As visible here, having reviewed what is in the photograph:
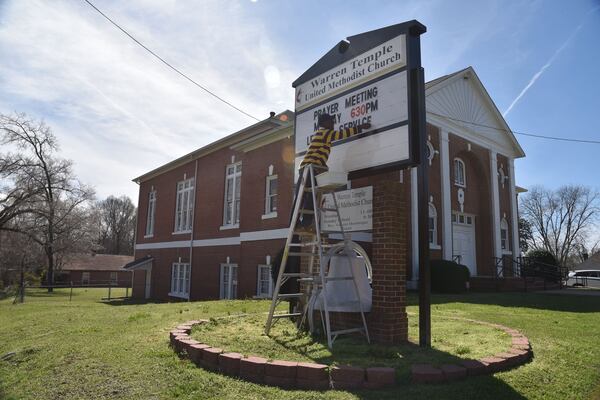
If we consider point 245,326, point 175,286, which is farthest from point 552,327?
point 175,286

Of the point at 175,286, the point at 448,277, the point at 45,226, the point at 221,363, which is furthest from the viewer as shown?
the point at 45,226

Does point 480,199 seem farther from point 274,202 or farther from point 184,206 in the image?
point 184,206

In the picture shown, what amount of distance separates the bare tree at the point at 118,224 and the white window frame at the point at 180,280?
54.0m

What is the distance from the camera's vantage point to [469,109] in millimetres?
21750

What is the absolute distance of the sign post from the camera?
19.8 feet

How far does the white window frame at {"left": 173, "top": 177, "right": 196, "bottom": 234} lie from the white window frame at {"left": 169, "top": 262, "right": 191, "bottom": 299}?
6.36 feet

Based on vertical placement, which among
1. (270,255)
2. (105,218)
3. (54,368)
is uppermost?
(105,218)

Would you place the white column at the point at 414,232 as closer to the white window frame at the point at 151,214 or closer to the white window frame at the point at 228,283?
the white window frame at the point at 228,283

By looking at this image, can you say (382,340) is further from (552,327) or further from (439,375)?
(552,327)

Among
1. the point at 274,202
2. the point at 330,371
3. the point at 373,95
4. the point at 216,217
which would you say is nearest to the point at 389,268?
the point at 330,371

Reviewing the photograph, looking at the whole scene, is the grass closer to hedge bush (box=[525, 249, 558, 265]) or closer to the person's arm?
the person's arm

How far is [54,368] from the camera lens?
536 cm

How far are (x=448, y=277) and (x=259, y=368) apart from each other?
13769 mm

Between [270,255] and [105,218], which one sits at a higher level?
[105,218]
